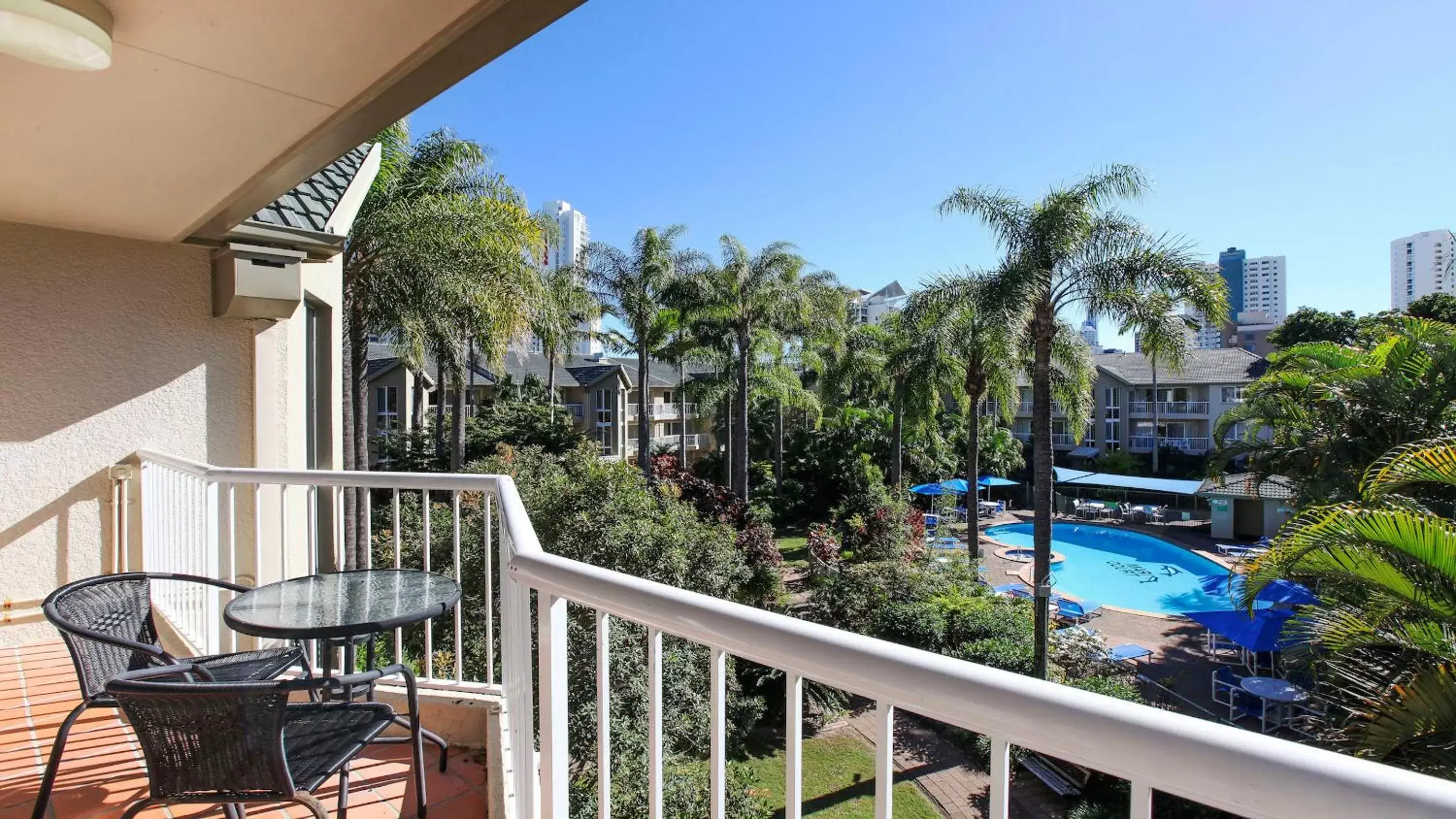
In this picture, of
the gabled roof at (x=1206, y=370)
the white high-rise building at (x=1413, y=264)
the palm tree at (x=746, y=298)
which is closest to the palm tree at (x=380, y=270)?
the palm tree at (x=746, y=298)

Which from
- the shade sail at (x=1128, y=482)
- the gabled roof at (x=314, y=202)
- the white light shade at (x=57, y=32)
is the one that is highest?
the gabled roof at (x=314, y=202)

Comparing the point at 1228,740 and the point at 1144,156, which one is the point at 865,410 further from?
the point at 1228,740

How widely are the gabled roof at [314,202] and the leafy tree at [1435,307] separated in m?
38.8

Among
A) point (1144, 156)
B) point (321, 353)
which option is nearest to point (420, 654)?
point (321, 353)

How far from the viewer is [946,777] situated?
1055cm

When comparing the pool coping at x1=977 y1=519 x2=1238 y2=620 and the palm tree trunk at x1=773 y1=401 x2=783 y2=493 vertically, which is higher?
the palm tree trunk at x1=773 y1=401 x2=783 y2=493

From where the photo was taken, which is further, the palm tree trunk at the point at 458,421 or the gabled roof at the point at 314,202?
the palm tree trunk at the point at 458,421

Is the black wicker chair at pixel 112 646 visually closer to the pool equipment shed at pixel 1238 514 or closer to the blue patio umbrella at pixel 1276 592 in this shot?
A: the blue patio umbrella at pixel 1276 592

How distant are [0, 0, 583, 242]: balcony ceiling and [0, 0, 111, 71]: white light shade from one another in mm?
69

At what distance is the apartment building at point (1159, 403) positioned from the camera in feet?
126

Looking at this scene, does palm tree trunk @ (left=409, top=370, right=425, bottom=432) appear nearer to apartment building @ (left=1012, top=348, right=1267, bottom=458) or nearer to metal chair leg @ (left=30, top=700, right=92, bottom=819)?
metal chair leg @ (left=30, top=700, right=92, bottom=819)

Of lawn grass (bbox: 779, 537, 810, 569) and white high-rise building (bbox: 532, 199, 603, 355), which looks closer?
lawn grass (bbox: 779, 537, 810, 569)

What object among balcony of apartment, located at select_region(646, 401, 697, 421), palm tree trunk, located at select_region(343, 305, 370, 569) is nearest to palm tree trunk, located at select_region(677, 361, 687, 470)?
balcony of apartment, located at select_region(646, 401, 697, 421)

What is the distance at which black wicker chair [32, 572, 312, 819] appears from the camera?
2.32m
